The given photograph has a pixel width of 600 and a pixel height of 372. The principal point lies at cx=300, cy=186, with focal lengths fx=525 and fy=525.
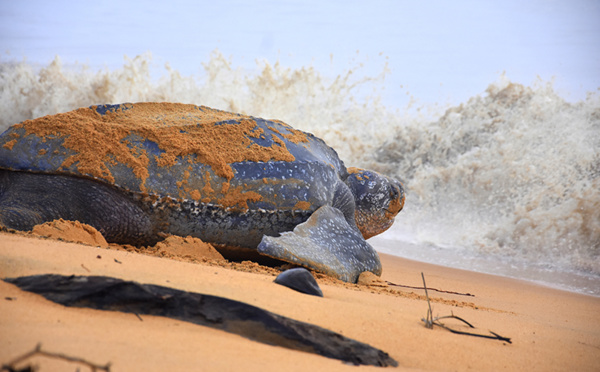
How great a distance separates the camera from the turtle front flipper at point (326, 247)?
297cm

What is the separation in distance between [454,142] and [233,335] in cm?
859

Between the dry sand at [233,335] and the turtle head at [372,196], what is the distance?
1.52 meters

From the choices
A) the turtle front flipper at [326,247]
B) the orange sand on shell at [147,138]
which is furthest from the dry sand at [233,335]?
the orange sand on shell at [147,138]

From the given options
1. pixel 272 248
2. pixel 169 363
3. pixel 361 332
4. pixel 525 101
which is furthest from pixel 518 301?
pixel 525 101

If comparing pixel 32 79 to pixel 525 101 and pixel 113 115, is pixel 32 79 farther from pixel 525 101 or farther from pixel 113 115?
pixel 525 101

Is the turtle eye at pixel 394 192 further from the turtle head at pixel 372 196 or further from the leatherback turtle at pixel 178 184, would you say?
the leatherback turtle at pixel 178 184

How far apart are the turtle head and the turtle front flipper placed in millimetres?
570

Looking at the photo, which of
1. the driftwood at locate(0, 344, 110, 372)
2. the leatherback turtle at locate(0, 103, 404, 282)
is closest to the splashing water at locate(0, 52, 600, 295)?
the leatherback turtle at locate(0, 103, 404, 282)

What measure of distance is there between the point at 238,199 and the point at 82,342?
6.81ft

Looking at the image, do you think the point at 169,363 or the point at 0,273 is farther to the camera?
the point at 0,273

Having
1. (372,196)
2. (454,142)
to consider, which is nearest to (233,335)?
(372,196)

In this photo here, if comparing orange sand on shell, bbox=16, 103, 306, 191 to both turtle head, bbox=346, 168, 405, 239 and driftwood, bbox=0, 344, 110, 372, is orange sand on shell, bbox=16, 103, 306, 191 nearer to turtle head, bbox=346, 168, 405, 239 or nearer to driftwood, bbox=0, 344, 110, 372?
turtle head, bbox=346, 168, 405, 239

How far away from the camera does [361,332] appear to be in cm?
170

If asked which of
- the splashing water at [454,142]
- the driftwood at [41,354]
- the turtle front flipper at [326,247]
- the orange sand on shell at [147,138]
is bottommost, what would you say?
the driftwood at [41,354]
